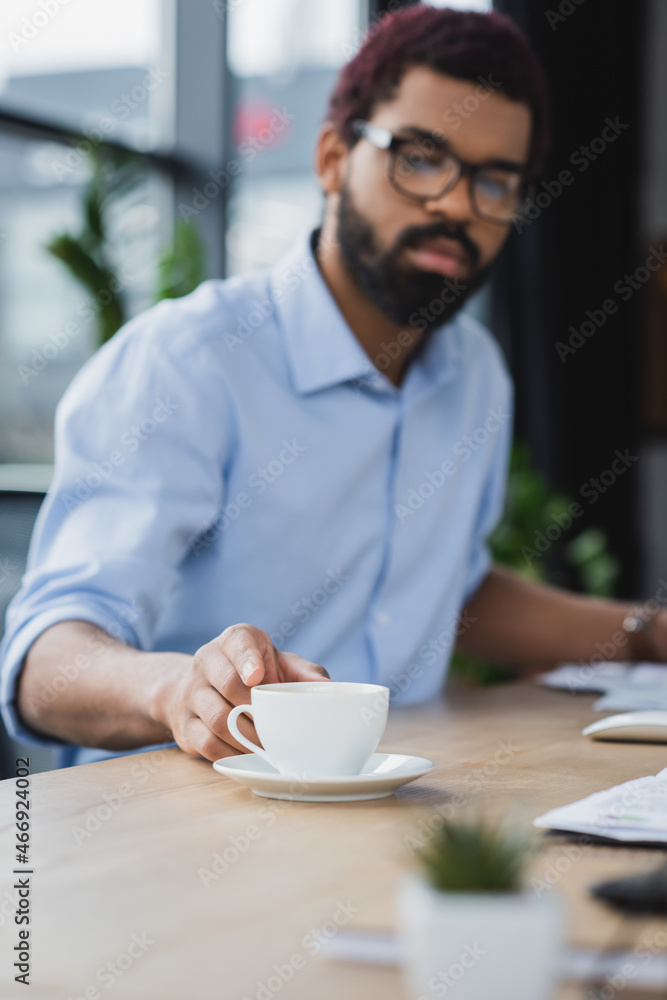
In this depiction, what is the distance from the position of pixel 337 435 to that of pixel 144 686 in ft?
1.83

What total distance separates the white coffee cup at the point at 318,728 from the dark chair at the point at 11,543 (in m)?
0.51

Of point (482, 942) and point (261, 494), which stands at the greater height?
point (482, 942)

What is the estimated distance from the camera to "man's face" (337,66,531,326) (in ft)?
4.82

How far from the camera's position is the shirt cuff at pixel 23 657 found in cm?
108

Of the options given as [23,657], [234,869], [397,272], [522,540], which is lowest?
[522,540]

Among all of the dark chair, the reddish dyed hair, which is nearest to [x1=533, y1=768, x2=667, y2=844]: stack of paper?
the dark chair

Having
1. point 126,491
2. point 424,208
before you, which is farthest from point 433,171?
point 126,491

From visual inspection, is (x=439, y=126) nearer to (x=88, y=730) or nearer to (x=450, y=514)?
(x=450, y=514)

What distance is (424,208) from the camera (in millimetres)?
1481

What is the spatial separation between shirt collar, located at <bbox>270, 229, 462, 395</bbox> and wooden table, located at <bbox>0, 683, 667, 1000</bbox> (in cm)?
59

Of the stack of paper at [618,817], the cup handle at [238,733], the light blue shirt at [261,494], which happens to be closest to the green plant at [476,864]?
the stack of paper at [618,817]

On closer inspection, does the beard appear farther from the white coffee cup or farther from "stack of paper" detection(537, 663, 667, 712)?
the white coffee cup

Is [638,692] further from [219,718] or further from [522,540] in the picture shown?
[522,540]

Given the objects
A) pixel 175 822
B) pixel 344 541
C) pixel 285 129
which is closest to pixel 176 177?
pixel 285 129
